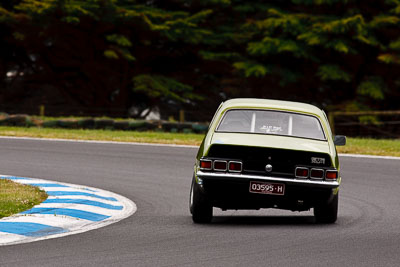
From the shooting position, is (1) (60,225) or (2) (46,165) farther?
(2) (46,165)

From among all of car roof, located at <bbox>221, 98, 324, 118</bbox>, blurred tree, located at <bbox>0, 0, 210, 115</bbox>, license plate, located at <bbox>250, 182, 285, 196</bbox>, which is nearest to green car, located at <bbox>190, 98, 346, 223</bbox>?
license plate, located at <bbox>250, 182, 285, 196</bbox>

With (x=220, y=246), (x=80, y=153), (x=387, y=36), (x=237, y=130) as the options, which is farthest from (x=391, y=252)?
(x=387, y=36)

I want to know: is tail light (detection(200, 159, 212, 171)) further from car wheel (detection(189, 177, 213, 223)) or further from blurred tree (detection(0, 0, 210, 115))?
blurred tree (detection(0, 0, 210, 115))

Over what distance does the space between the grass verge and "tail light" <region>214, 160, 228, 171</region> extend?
1249cm

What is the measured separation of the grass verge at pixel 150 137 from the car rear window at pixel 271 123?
11045mm

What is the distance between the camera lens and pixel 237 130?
36.2 feet

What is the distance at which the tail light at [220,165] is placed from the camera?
1028 centimetres

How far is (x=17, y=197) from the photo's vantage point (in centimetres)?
1227

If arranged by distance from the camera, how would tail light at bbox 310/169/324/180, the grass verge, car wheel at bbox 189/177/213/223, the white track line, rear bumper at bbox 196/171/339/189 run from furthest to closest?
the grass verge → car wheel at bbox 189/177/213/223 → tail light at bbox 310/169/324/180 → rear bumper at bbox 196/171/339/189 → the white track line

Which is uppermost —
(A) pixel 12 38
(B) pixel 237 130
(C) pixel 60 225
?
(A) pixel 12 38

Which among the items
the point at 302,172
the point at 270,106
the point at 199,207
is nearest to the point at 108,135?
the point at 270,106

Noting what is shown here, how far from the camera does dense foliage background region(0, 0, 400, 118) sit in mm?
33719

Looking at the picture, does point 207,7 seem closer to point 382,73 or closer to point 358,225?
point 382,73

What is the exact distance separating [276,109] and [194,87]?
26.3m
